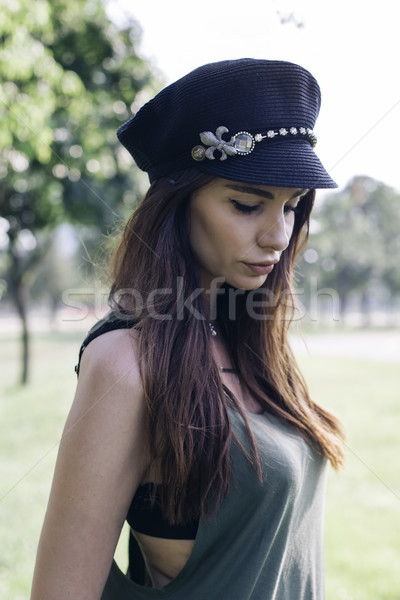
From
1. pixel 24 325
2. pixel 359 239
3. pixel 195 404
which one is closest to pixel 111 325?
pixel 195 404

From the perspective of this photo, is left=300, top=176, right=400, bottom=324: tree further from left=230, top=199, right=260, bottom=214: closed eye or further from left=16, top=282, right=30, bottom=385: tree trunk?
left=230, top=199, right=260, bottom=214: closed eye

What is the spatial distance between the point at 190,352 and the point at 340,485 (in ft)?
17.5

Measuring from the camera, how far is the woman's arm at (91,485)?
107cm

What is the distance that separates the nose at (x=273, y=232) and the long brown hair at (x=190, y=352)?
7.6 inches

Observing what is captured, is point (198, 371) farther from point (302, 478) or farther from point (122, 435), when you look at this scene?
point (302, 478)

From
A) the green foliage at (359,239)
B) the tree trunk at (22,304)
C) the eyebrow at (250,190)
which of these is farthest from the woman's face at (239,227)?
the green foliage at (359,239)

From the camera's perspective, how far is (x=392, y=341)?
21.5m

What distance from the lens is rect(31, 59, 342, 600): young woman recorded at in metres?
1.08

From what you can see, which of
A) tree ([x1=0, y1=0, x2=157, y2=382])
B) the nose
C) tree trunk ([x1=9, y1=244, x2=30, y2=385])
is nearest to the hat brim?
the nose

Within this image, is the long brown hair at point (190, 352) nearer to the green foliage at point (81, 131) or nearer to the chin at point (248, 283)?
the chin at point (248, 283)

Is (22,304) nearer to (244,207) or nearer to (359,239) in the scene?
(244,207)

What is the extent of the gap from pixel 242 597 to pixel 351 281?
26031 mm

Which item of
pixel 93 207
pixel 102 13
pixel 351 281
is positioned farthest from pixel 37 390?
pixel 351 281

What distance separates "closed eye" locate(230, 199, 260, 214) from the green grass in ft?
3.14
